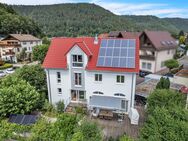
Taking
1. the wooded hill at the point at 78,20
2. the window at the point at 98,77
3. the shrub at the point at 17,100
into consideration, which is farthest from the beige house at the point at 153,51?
the wooded hill at the point at 78,20

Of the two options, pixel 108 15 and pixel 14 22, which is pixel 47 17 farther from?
pixel 14 22

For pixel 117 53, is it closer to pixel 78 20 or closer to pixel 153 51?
pixel 153 51

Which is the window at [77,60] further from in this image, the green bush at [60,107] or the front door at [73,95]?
the green bush at [60,107]

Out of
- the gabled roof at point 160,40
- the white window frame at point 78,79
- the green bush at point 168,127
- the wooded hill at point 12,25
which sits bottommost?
the green bush at point 168,127

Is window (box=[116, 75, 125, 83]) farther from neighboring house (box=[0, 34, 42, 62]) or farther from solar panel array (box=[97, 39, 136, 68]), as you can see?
neighboring house (box=[0, 34, 42, 62])

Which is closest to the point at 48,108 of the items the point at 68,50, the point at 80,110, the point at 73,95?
the point at 73,95

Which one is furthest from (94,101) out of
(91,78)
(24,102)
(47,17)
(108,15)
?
(47,17)

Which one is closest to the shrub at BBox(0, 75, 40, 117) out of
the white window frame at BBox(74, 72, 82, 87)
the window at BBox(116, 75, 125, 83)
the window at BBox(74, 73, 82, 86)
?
the white window frame at BBox(74, 72, 82, 87)
